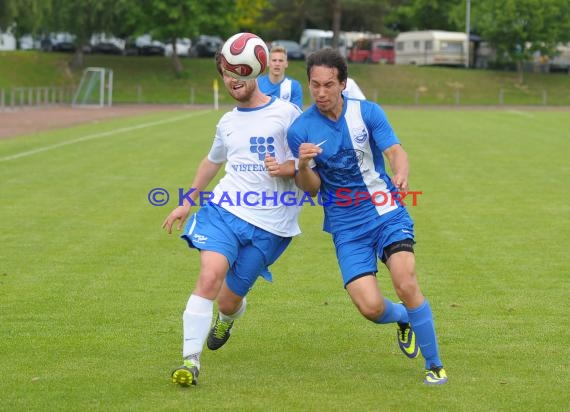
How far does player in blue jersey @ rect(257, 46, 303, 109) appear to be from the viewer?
11203mm

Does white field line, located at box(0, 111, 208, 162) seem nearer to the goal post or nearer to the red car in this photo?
the goal post

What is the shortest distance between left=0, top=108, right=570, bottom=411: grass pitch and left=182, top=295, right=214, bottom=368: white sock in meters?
0.24

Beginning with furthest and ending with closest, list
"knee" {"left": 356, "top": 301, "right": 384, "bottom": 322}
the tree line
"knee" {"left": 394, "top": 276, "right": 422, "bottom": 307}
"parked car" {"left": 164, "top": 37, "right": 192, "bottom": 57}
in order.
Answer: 1. "parked car" {"left": 164, "top": 37, "right": 192, "bottom": 57}
2. the tree line
3. "knee" {"left": 356, "top": 301, "right": 384, "bottom": 322}
4. "knee" {"left": 394, "top": 276, "right": 422, "bottom": 307}

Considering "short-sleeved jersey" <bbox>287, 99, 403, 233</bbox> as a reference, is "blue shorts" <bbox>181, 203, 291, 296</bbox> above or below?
below

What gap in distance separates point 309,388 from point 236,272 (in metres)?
0.97

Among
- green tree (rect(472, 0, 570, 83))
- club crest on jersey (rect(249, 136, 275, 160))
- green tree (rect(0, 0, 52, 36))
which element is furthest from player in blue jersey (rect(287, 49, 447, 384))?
green tree (rect(472, 0, 570, 83))

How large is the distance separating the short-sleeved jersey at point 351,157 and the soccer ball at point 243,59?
45cm

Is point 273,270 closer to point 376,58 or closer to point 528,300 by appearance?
point 528,300

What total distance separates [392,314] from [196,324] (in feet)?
4.24

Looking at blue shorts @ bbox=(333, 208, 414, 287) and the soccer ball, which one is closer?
blue shorts @ bbox=(333, 208, 414, 287)

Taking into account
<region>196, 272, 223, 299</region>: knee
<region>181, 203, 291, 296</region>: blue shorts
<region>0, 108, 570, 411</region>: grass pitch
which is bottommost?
<region>0, 108, 570, 411</region>: grass pitch

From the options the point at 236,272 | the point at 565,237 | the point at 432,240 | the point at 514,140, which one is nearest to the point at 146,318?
the point at 236,272

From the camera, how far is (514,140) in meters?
31.8

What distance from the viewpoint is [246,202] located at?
7.06 metres
